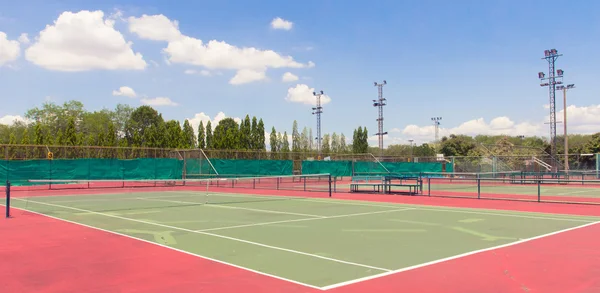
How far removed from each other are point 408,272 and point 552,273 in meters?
2.07

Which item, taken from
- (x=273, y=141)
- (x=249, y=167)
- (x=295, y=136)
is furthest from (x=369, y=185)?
(x=295, y=136)

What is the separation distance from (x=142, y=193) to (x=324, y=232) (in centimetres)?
1837

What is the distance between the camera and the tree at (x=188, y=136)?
6871cm

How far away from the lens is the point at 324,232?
36.2 feet

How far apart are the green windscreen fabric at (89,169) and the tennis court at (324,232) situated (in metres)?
12.8

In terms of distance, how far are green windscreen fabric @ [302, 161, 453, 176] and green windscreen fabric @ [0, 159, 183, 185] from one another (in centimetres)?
1150

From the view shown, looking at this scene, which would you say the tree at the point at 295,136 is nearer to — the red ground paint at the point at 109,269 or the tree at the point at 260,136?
the tree at the point at 260,136

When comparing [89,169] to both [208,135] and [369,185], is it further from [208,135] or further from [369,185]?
[208,135]

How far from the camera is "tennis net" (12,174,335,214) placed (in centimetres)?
1842

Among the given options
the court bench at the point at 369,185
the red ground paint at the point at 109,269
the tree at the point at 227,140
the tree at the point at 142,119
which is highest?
the tree at the point at 142,119

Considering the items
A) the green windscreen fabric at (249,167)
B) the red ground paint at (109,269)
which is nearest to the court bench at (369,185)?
the green windscreen fabric at (249,167)

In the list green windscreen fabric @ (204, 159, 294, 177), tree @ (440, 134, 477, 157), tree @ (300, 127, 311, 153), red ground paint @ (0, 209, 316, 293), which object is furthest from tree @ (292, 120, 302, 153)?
red ground paint @ (0, 209, 316, 293)

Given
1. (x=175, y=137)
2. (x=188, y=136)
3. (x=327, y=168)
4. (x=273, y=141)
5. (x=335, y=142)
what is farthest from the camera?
(x=335, y=142)

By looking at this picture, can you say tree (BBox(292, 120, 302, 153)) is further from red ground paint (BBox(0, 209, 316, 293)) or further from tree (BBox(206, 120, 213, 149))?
red ground paint (BBox(0, 209, 316, 293))
